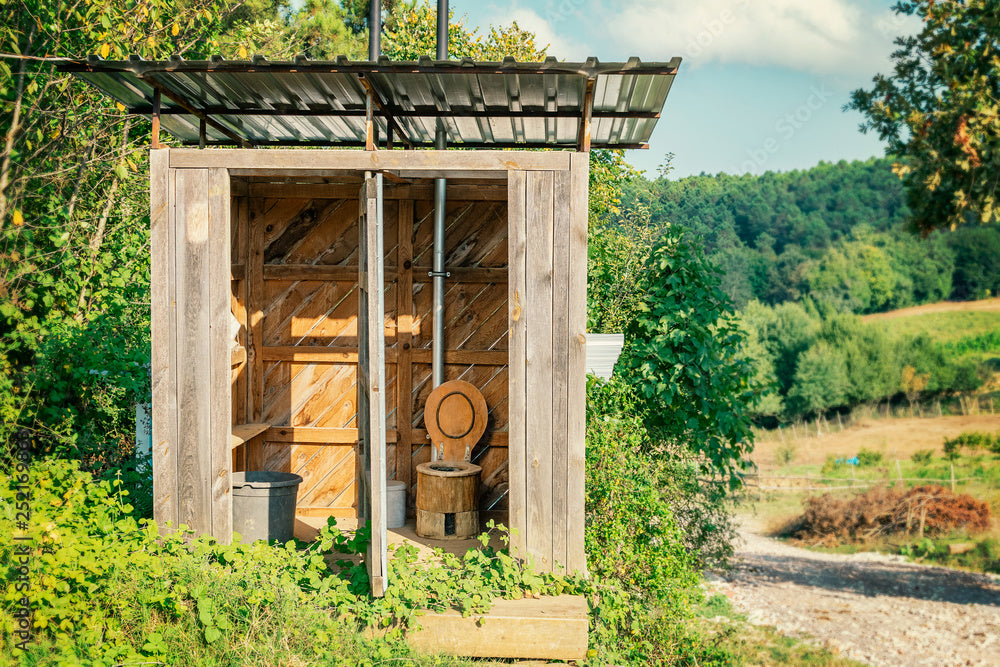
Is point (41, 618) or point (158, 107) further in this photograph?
point (158, 107)

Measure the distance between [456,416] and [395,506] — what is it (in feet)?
2.61

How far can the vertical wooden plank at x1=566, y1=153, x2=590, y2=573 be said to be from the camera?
13.4ft

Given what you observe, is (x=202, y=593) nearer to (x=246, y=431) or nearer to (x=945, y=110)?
(x=246, y=431)

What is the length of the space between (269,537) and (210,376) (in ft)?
3.77

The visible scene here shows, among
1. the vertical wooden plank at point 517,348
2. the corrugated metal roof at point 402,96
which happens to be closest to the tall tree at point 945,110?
the corrugated metal roof at point 402,96

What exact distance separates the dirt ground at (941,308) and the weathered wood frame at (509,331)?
1388 inches

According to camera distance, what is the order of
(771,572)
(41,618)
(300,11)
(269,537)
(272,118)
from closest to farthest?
1. (41,618)
2. (269,537)
3. (272,118)
4. (300,11)
5. (771,572)

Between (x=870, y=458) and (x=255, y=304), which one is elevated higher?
(x=255, y=304)

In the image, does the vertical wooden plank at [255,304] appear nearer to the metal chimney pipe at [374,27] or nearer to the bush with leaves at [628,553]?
the metal chimney pipe at [374,27]

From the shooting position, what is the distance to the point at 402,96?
4.68 metres

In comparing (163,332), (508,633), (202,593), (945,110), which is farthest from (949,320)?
(202,593)

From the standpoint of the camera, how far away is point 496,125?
546cm

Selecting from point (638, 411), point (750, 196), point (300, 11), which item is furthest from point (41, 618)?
point (750, 196)

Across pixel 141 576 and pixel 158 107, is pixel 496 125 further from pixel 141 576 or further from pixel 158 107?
pixel 141 576
